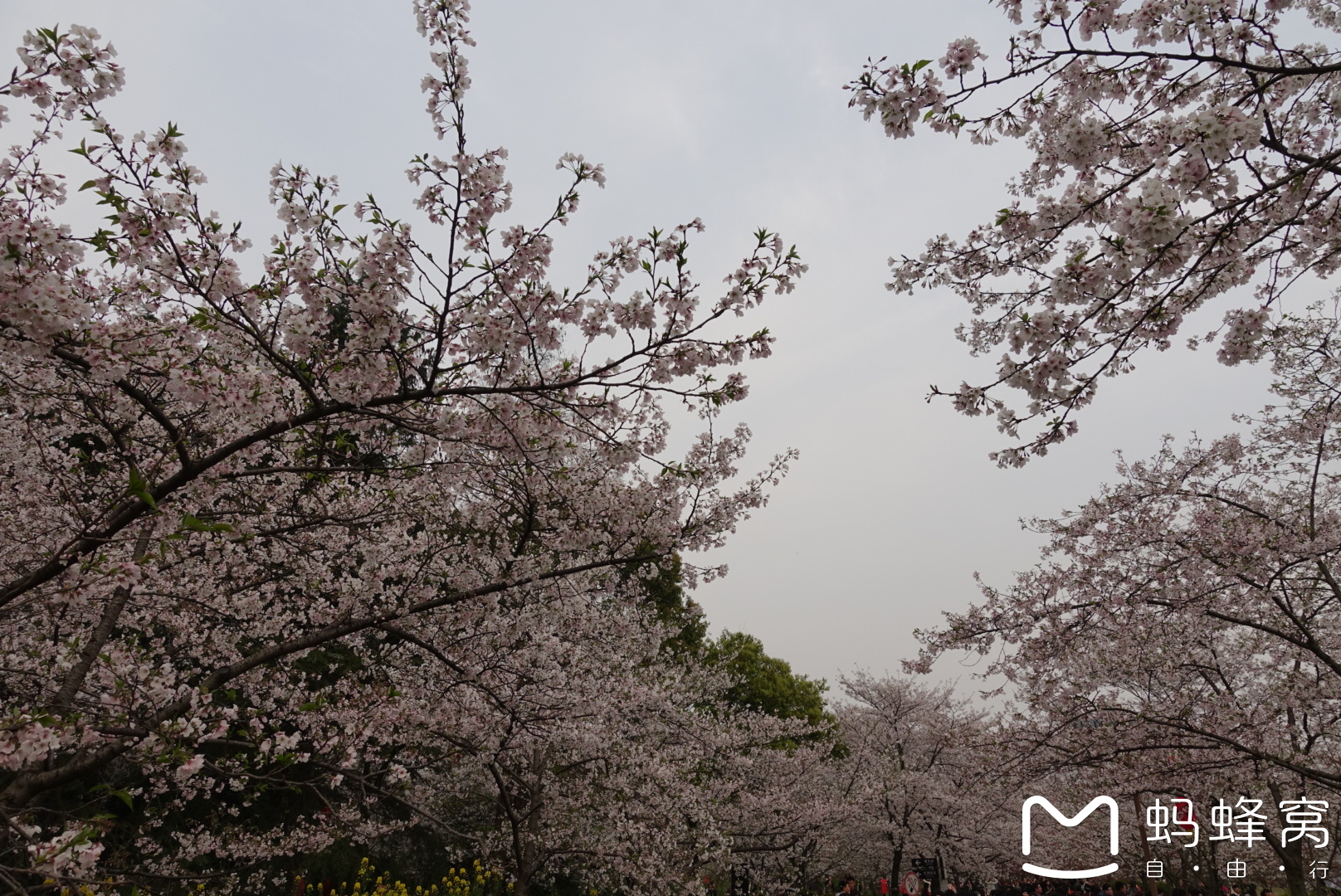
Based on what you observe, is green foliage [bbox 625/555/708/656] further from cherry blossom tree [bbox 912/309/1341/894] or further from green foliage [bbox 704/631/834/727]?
cherry blossom tree [bbox 912/309/1341/894]

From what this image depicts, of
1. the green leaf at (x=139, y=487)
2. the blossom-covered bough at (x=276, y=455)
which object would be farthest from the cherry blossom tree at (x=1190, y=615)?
the green leaf at (x=139, y=487)

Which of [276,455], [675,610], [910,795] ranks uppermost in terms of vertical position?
[675,610]

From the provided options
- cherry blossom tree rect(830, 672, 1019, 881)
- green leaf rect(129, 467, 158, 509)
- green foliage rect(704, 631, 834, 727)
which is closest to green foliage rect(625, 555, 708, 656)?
green foliage rect(704, 631, 834, 727)

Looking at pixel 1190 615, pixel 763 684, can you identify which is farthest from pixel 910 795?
pixel 1190 615

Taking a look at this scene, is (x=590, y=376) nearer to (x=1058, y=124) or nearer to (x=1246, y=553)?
(x=1058, y=124)

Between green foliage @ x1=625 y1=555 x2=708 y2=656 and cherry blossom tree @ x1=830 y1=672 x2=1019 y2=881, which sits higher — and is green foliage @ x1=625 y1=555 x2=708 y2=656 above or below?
above

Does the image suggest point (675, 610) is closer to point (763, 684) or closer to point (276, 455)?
point (763, 684)

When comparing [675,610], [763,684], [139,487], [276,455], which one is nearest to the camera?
[139,487]

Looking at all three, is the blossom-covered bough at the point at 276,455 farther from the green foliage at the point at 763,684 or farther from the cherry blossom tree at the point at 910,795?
the green foliage at the point at 763,684

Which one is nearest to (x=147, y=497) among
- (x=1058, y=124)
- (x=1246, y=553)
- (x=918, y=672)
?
(x=1058, y=124)

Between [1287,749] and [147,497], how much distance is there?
38.8 ft

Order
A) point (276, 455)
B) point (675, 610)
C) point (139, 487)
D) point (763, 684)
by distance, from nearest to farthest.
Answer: point (139, 487) < point (276, 455) < point (675, 610) < point (763, 684)

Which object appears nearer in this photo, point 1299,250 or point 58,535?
point 1299,250

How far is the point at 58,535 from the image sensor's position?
6.39 meters
